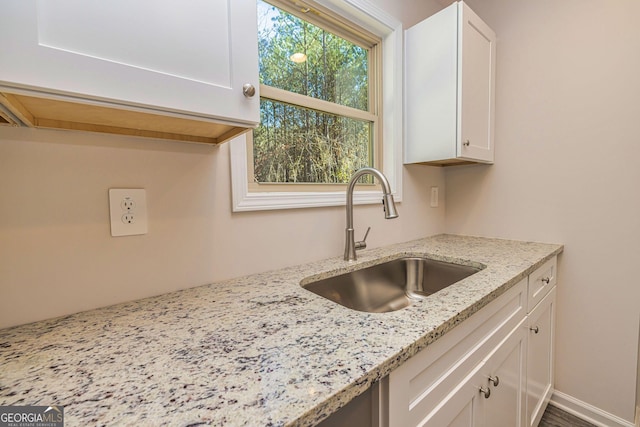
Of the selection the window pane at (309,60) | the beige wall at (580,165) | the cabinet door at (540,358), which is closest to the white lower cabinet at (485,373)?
the cabinet door at (540,358)

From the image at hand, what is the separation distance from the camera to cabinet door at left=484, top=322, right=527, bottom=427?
2.82ft

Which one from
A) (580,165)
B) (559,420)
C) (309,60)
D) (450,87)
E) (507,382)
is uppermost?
(309,60)

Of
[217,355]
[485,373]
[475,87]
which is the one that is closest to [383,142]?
[475,87]

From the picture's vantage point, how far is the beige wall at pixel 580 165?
126 centimetres

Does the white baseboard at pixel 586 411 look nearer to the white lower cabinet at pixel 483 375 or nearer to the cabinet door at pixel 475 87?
the white lower cabinet at pixel 483 375

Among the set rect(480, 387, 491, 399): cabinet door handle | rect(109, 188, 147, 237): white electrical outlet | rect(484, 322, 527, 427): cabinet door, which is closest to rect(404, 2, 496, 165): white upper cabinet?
rect(484, 322, 527, 427): cabinet door

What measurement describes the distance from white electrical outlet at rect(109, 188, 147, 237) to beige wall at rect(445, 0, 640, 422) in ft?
5.81

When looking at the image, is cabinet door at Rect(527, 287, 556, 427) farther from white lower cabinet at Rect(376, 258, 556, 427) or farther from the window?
the window

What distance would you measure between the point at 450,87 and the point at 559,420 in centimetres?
174

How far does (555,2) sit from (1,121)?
221cm

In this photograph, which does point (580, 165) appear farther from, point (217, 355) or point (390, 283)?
point (217, 355)

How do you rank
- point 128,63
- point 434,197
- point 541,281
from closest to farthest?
1. point 128,63
2. point 541,281
3. point 434,197

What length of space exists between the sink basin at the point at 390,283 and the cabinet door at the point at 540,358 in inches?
13.9

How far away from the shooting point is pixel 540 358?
1.28 m
